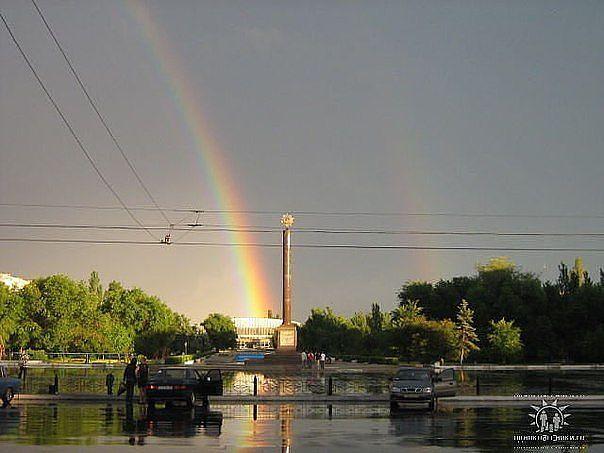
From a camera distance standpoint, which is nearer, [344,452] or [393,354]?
[344,452]

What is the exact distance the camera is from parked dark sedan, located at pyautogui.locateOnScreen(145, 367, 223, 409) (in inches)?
1289

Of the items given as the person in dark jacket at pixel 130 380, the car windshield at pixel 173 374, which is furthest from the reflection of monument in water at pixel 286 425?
the person in dark jacket at pixel 130 380

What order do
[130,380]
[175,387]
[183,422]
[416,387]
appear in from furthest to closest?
1. [130,380]
2. [416,387]
3. [175,387]
4. [183,422]

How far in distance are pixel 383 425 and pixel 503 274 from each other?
9329 centimetres

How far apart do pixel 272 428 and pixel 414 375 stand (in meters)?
10.9

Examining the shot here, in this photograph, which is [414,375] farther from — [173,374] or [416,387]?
[173,374]

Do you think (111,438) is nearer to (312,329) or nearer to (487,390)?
(487,390)

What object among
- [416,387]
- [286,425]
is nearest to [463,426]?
[286,425]

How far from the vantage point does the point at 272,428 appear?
26.1 metres

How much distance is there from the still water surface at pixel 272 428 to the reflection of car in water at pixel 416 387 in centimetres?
77

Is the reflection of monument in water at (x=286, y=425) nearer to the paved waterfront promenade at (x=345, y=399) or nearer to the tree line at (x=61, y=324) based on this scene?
the paved waterfront promenade at (x=345, y=399)

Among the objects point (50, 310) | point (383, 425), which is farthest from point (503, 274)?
point (383, 425)

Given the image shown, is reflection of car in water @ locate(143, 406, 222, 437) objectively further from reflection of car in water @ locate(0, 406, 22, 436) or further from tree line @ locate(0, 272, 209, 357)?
tree line @ locate(0, 272, 209, 357)

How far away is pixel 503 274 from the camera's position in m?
118
